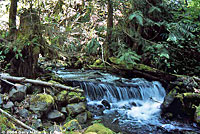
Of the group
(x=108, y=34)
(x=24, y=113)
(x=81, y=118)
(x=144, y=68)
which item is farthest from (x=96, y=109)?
(x=108, y=34)

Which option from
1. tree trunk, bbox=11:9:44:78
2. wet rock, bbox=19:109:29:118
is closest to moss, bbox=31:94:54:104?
wet rock, bbox=19:109:29:118

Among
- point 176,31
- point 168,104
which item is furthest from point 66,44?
point 176,31

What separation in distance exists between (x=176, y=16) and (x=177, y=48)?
7.88 ft

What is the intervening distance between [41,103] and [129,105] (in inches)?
165

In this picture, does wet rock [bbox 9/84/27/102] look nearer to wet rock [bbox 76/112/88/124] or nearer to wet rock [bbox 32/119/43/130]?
wet rock [bbox 32/119/43/130]

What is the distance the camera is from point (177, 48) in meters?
11.8

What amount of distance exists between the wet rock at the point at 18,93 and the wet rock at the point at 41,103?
32 cm

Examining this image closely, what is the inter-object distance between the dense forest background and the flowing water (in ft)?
4.98

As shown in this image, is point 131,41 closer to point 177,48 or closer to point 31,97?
point 177,48

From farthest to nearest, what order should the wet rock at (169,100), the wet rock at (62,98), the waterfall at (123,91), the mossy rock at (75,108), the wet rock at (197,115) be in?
1. the waterfall at (123,91)
2. the wet rock at (169,100)
3. the wet rock at (197,115)
4. the wet rock at (62,98)
5. the mossy rock at (75,108)

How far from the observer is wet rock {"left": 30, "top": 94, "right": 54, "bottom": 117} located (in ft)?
17.5

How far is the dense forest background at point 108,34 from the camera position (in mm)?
6340

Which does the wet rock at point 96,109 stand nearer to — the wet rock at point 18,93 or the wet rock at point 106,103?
the wet rock at point 106,103

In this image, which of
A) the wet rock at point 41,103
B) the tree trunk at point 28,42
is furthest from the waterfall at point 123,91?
the wet rock at point 41,103
